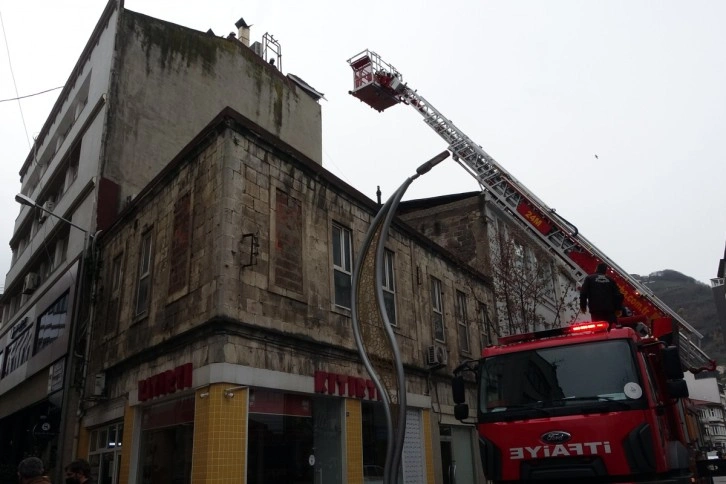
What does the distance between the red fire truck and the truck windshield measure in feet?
0.04

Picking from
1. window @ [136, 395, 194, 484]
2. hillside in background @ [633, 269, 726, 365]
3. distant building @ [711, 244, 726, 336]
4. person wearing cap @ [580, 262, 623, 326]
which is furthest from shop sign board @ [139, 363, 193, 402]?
hillside in background @ [633, 269, 726, 365]

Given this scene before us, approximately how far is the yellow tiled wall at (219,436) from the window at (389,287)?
232 inches

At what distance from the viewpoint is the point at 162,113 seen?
19.4 meters

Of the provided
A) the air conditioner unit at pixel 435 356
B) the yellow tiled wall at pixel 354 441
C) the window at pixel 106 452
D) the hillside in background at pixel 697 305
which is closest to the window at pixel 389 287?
the air conditioner unit at pixel 435 356

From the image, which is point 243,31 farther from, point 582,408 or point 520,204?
point 582,408

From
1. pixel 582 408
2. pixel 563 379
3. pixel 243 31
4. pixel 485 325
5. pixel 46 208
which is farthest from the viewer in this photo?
pixel 243 31

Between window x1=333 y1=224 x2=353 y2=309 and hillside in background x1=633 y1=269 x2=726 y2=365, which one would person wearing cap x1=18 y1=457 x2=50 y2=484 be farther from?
hillside in background x1=633 y1=269 x2=726 y2=365

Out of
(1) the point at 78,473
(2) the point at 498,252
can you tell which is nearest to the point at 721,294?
(2) the point at 498,252

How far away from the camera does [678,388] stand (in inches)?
290

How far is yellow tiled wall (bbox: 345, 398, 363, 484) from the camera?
12.2 metres

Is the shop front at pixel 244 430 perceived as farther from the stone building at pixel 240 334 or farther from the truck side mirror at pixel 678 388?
the truck side mirror at pixel 678 388

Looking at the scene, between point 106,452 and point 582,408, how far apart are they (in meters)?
11.0

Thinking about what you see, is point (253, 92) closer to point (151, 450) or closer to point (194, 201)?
point (194, 201)

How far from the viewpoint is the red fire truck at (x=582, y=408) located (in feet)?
22.6
